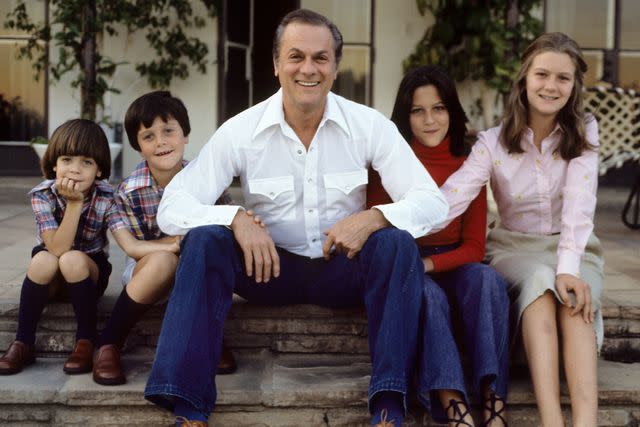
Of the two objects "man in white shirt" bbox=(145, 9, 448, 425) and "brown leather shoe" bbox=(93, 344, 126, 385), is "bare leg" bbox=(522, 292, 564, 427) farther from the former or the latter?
"brown leather shoe" bbox=(93, 344, 126, 385)

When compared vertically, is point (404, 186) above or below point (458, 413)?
above

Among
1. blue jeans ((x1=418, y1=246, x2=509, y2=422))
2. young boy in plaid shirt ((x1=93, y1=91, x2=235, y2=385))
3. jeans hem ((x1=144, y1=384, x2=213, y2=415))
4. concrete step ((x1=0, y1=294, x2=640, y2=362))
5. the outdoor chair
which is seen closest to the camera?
jeans hem ((x1=144, y1=384, x2=213, y2=415))

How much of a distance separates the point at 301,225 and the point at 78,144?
0.78 meters

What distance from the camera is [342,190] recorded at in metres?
2.71

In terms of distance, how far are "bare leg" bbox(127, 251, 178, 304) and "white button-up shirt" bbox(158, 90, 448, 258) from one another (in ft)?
0.55

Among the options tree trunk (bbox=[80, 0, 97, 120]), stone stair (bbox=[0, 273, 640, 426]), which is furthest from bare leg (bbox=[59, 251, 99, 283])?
tree trunk (bbox=[80, 0, 97, 120])

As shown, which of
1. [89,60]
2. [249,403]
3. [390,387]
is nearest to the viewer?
[390,387]

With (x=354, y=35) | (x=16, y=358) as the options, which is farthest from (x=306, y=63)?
(x=354, y=35)

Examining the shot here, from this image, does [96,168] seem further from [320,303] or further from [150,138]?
[320,303]

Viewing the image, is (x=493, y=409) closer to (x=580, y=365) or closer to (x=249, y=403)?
(x=580, y=365)

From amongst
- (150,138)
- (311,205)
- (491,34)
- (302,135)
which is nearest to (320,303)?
(311,205)

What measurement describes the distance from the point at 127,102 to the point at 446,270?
15.3ft

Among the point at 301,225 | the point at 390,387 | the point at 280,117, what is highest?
the point at 280,117

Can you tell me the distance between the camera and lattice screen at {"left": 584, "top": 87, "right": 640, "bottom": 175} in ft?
17.1
